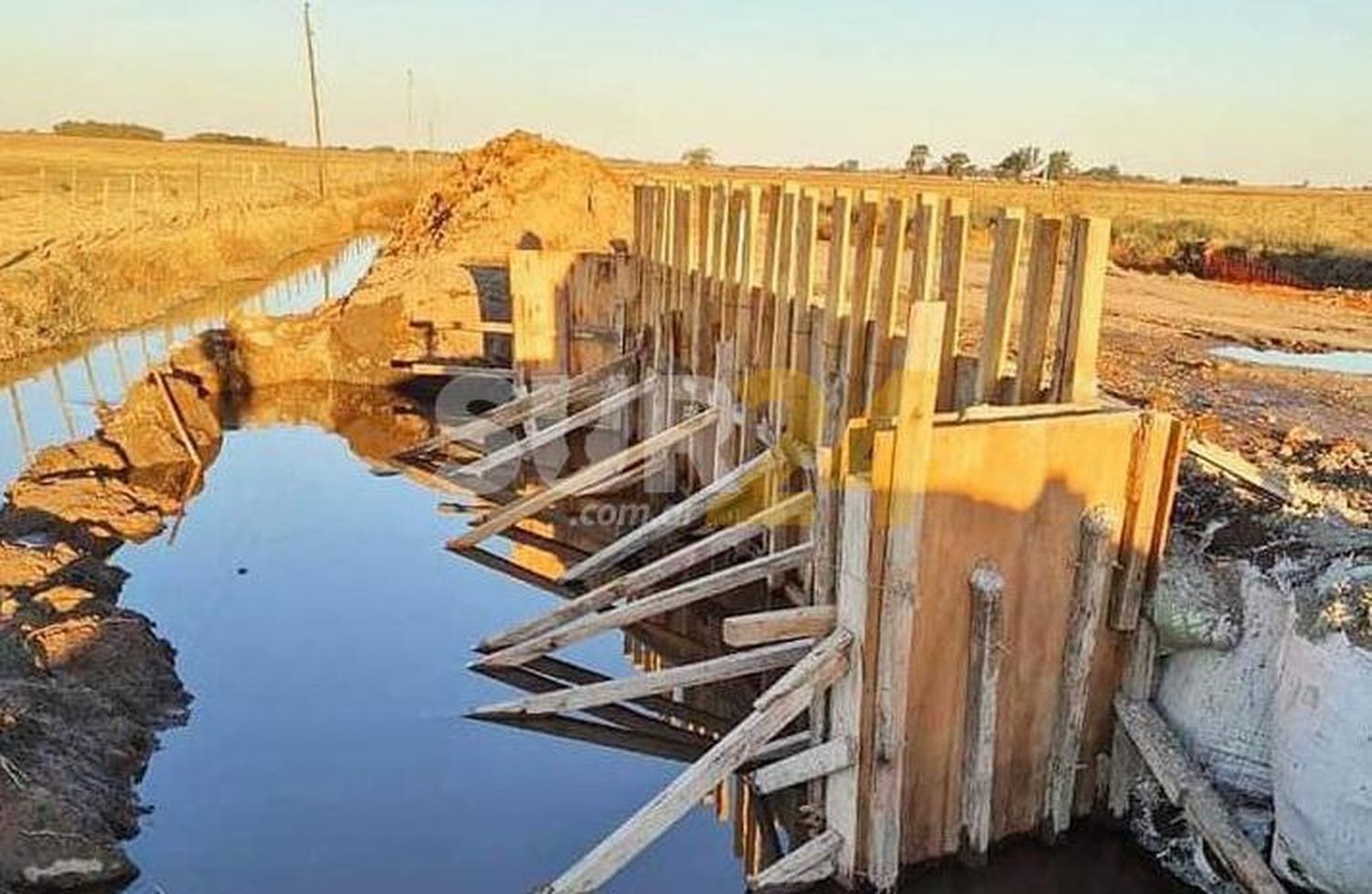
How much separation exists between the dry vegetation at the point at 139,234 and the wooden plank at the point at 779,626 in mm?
18837

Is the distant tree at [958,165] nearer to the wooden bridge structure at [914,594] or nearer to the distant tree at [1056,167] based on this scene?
the distant tree at [1056,167]

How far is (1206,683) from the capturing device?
20.1 feet

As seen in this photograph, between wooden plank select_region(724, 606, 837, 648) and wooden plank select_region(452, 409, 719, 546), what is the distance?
4.92 meters

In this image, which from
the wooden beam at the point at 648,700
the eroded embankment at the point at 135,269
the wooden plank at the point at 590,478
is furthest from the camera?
the eroded embankment at the point at 135,269

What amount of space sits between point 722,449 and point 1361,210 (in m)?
51.6

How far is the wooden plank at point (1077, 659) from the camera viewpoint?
6137 millimetres

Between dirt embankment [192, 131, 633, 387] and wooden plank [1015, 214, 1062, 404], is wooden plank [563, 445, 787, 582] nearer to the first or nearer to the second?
wooden plank [1015, 214, 1062, 404]

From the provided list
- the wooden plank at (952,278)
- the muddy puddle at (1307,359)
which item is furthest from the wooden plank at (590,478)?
the muddy puddle at (1307,359)

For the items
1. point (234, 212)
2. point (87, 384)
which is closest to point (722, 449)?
point (87, 384)

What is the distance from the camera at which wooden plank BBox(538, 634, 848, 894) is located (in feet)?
18.1

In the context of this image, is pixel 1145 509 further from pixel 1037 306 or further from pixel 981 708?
pixel 981 708

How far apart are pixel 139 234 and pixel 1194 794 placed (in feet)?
103

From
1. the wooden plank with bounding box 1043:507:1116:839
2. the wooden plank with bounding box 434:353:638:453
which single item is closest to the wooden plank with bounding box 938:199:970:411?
the wooden plank with bounding box 1043:507:1116:839

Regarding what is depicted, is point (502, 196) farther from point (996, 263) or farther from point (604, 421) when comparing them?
point (996, 263)
